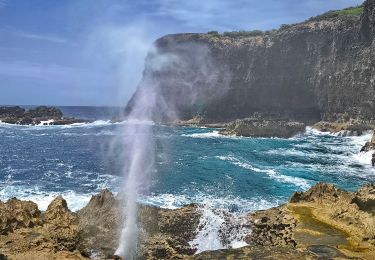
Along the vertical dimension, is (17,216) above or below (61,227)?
above

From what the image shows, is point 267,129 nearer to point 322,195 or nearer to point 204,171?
point 204,171

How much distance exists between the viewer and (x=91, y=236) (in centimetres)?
1986

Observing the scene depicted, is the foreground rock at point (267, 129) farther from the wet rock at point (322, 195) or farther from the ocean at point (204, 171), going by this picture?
the wet rock at point (322, 195)

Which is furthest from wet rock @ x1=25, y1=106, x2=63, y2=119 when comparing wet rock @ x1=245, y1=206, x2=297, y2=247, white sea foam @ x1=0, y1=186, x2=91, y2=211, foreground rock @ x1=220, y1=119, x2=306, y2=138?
wet rock @ x1=245, y1=206, x2=297, y2=247

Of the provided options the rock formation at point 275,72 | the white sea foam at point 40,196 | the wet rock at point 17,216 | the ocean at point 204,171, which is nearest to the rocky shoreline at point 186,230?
the wet rock at point 17,216

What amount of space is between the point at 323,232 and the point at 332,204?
4508 mm

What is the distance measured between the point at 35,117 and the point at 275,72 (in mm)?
81534

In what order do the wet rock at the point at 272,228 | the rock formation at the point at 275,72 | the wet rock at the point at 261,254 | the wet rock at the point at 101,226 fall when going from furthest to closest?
the rock formation at the point at 275,72 → the wet rock at the point at 272,228 → the wet rock at the point at 101,226 → the wet rock at the point at 261,254

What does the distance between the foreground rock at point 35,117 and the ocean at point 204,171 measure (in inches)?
2066

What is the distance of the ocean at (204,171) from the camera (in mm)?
36281

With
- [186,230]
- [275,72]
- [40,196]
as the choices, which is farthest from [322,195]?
[275,72]

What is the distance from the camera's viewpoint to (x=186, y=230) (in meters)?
21.7

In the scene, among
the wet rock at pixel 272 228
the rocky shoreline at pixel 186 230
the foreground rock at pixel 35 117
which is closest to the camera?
the rocky shoreline at pixel 186 230

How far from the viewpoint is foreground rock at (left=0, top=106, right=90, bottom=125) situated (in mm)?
133387
